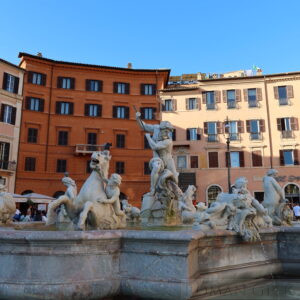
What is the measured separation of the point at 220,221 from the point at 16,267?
259 centimetres

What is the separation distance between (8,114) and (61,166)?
264 inches

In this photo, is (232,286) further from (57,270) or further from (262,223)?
(57,270)

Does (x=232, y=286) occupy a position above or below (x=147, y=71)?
below

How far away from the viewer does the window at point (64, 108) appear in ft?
108

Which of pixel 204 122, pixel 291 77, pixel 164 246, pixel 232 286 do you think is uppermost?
pixel 291 77

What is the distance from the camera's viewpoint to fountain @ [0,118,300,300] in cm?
362

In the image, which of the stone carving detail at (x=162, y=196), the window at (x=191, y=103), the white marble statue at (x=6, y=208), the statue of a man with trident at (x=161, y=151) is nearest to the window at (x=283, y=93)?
the window at (x=191, y=103)

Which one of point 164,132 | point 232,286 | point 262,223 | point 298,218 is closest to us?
point 232,286

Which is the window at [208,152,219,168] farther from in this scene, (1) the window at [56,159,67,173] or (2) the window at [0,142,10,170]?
(2) the window at [0,142,10,170]

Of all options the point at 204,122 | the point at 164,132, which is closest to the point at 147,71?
the point at 204,122

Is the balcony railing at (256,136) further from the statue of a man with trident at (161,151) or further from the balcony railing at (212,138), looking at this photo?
the statue of a man with trident at (161,151)

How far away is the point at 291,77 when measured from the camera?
3294 centimetres

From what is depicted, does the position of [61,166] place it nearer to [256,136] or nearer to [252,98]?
[256,136]

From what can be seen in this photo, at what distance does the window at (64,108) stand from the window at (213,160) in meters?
14.6
